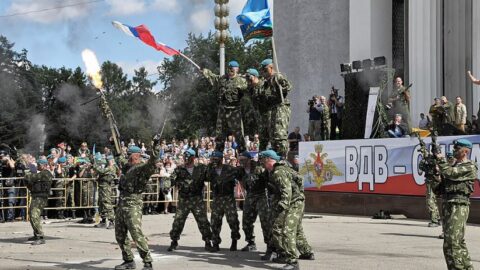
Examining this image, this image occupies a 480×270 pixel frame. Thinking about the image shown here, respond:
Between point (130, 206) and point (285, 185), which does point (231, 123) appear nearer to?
point (285, 185)

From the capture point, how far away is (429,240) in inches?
585

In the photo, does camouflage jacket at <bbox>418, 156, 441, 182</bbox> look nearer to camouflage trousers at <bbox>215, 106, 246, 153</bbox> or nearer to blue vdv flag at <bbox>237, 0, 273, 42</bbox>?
camouflage trousers at <bbox>215, 106, 246, 153</bbox>

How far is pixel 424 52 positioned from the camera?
26.9m

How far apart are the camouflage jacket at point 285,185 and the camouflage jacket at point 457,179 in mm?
2486

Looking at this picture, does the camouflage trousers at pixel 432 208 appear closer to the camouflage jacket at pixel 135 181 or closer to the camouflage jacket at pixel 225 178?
the camouflage jacket at pixel 225 178

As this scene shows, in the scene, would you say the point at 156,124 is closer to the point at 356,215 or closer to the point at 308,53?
the point at 356,215

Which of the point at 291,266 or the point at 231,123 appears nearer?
the point at 291,266

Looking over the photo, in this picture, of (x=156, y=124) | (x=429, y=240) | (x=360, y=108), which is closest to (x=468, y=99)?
(x=360, y=108)

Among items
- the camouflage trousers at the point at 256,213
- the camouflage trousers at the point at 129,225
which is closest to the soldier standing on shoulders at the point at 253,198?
the camouflage trousers at the point at 256,213

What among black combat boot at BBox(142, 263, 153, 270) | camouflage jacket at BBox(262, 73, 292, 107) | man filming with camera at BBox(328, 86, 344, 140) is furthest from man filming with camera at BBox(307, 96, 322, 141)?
black combat boot at BBox(142, 263, 153, 270)

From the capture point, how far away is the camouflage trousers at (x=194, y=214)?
13828 mm

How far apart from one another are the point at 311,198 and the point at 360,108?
11.3 ft

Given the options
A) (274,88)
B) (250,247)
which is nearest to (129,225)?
(250,247)

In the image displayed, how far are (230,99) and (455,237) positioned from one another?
5.29m
